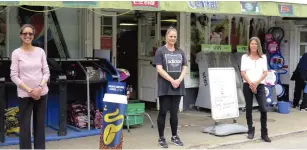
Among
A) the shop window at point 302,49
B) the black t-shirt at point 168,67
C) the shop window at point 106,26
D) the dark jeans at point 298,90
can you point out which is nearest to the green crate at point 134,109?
the black t-shirt at point 168,67

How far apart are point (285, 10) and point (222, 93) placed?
8.67 feet

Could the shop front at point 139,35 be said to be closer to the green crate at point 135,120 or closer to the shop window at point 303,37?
the shop window at point 303,37

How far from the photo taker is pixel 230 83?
786 centimetres

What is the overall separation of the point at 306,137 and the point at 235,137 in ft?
4.71

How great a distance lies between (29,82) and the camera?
536 centimetres

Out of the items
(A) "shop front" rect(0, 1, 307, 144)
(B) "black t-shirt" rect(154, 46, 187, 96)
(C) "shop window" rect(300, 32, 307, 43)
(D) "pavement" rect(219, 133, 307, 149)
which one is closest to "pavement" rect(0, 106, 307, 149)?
(D) "pavement" rect(219, 133, 307, 149)

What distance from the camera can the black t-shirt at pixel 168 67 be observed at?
6457 mm

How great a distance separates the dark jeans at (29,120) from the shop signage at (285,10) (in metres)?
5.48

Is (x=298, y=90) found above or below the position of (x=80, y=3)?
below

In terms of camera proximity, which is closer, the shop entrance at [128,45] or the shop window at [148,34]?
the shop window at [148,34]

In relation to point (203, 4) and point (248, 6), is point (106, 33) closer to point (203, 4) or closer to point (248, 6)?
point (203, 4)

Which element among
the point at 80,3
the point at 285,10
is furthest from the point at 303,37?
the point at 80,3

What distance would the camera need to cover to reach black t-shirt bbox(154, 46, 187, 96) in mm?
6457

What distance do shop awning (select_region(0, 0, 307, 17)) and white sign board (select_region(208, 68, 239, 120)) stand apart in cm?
110
